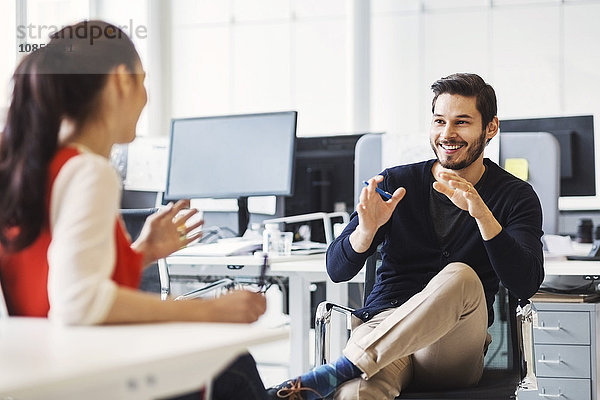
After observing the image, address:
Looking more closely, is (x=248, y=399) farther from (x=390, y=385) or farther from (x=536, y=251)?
(x=536, y=251)

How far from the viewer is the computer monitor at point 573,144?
316cm

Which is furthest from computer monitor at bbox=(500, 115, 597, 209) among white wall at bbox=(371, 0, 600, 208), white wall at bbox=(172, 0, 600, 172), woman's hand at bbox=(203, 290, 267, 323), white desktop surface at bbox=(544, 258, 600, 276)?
white wall at bbox=(172, 0, 600, 172)

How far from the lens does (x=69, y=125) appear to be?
1207 mm

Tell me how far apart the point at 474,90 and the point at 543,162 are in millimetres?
729

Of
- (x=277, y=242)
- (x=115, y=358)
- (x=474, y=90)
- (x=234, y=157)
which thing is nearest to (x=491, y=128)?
(x=474, y=90)

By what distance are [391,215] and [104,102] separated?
123cm

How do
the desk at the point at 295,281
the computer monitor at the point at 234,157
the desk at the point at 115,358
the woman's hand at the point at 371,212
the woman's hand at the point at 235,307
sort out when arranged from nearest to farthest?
the desk at the point at 115,358 → the woman's hand at the point at 235,307 → the woman's hand at the point at 371,212 → the desk at the point at 295,281 → the computer monitor at the point at 234,157

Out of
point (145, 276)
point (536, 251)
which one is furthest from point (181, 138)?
point (536, 251)

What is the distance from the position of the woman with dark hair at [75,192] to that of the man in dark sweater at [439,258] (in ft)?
2.58

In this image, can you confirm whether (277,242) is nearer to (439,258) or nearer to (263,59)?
(439,258)

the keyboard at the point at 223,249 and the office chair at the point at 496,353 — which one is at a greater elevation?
the keyboard at the point at 223,249

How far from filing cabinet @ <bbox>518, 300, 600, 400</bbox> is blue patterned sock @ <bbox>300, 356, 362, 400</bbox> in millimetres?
950

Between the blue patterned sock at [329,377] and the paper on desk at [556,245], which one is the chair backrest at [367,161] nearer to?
the paper on desk at [556,245]

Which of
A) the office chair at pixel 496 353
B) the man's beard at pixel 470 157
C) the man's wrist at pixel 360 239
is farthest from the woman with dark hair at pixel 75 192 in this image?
the man's beard at pixel 470 157
